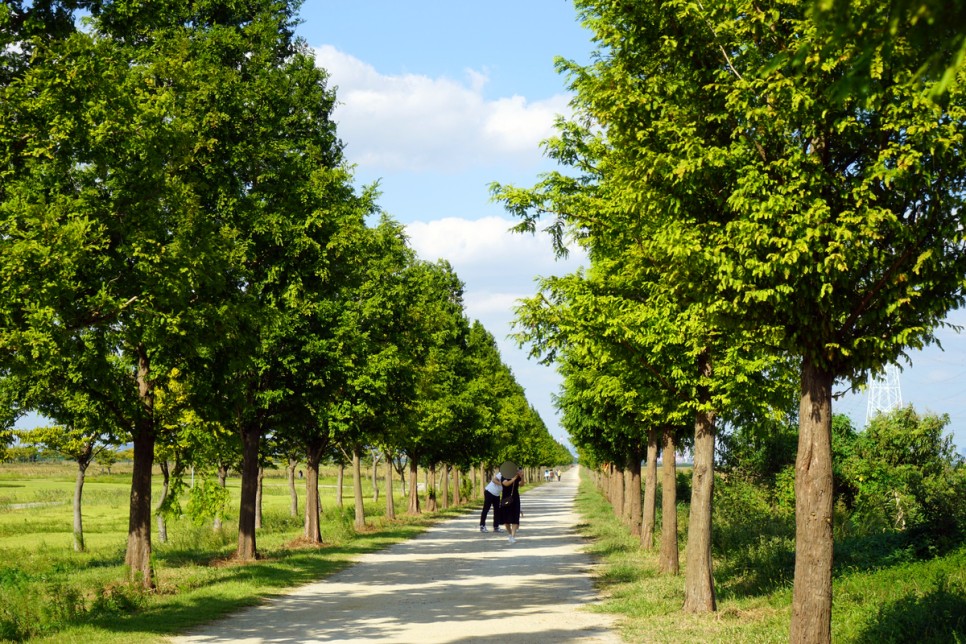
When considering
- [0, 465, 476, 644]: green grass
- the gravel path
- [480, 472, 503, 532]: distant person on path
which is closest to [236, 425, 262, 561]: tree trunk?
[0, 465, 476, 644]: green grass

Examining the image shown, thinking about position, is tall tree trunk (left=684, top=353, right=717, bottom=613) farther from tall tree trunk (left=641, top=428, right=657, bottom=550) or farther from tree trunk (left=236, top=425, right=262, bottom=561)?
tree trunk (left=236, top=425, right=262, bottom=561)

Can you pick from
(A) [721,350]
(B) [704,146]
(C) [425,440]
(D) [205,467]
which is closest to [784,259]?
(B) [704,146]

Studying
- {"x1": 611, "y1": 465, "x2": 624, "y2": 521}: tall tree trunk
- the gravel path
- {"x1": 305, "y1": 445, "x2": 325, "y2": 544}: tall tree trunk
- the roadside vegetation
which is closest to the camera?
the roadside vegetation

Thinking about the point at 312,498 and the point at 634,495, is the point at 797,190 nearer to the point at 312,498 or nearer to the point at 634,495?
the point at 312,498

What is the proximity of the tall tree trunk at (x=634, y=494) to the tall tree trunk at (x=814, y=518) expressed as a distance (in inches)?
926

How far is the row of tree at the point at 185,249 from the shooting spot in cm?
1348

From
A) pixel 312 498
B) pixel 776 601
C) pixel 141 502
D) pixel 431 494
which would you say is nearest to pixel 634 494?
pixel 312 498

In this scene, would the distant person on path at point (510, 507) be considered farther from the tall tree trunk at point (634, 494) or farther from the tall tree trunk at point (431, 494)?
the tall tree trunk at point (431, 494)

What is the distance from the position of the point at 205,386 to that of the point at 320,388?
735cm

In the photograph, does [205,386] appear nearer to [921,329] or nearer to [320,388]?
[320,388]

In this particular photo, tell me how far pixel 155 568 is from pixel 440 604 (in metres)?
7.23

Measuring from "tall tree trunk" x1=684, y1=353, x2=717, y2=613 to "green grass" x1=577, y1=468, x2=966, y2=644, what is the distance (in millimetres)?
378

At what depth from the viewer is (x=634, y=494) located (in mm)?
33719

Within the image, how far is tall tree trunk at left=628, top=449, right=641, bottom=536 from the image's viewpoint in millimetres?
32588
